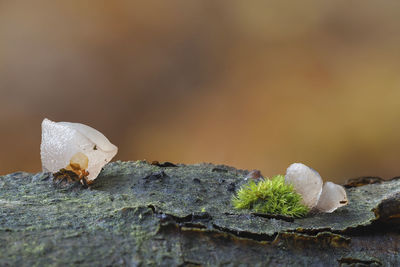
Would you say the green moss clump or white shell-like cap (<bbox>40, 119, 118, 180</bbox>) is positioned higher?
the green moss clump

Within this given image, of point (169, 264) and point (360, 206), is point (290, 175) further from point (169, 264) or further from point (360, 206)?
point (169, 264)

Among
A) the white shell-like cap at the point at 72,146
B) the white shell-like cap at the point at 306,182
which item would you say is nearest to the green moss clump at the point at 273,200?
the white shell-like cap at the point at 306,182

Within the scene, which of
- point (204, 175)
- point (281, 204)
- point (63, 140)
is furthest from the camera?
point (204, 175)

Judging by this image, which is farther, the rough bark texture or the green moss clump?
the green moss clump

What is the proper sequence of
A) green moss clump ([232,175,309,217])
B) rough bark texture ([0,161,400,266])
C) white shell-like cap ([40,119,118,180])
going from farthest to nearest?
1. white shell-like cap ([40,119,118,180])
2. green moss clump ([232,175,309,217])
3. rough bark texture ([0,161,400,266])

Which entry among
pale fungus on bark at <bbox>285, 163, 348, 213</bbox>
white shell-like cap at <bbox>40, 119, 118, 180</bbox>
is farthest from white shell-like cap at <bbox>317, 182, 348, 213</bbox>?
white shell-like cap at <bbox>40, 119, 118, 180</bbox>

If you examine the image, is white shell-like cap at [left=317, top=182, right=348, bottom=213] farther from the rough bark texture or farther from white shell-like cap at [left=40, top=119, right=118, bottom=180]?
white shell-like cap at [left=40, top=119, right=118, bottom=180]

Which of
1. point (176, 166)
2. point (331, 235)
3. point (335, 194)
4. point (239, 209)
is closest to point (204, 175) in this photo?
point (176, 166)
